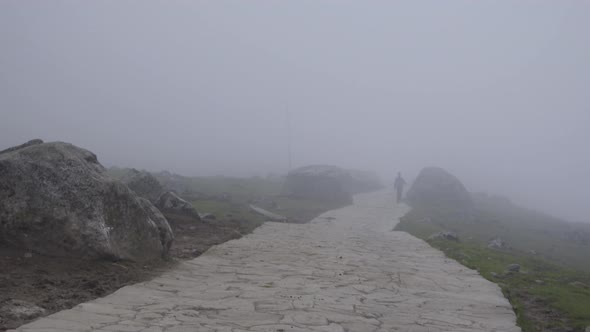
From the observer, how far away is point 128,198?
12.4m

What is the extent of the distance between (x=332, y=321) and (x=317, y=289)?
256 cm

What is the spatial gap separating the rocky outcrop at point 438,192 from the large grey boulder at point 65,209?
113 ft

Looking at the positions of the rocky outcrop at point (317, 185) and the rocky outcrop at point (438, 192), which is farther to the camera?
the rocky outcrop at point (438, 192)

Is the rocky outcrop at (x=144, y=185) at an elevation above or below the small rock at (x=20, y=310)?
above

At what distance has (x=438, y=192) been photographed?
46000 millimetres

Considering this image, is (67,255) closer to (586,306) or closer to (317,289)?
(317,289)

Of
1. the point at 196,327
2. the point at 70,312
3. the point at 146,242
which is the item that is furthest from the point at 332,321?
the point at 146,242

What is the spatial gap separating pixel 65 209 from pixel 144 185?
11110 millimetres

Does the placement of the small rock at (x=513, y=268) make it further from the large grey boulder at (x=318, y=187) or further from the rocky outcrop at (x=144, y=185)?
the large grey boulder at (x=318, y=187)

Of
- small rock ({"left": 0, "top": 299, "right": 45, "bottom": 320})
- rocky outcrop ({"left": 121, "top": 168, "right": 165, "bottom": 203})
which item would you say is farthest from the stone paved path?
rocky outcrop ({"left": 121, "top": 168, "right": 165, "bottom": 203})

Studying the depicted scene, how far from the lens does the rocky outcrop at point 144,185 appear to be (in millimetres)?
21672

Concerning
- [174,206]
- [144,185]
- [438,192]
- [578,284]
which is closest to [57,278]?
[174,206]

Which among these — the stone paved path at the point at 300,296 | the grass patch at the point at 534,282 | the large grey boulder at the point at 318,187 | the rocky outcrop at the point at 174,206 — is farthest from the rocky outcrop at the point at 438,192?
the stone paved path at the point at 300,296

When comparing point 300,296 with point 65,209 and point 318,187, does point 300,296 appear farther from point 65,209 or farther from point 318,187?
point 318,187
